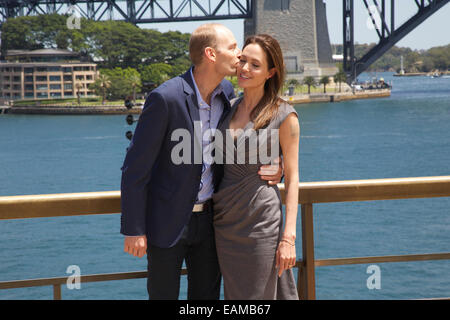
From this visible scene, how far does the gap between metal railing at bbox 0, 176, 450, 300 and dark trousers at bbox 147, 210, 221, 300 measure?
0.04m

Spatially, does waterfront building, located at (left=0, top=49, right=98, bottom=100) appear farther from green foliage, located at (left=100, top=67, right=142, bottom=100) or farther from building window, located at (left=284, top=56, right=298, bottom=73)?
building window, located at (left=284, top=56, right=298, bottom=73)

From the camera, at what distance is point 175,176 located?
1.07 meters

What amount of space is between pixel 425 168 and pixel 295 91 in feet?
70.0

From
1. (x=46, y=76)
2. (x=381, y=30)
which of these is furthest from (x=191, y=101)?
(x=46, y=76)

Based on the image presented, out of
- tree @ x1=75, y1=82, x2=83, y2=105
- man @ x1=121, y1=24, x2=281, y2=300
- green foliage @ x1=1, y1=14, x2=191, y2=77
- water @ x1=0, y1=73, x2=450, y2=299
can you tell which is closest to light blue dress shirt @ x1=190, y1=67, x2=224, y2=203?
man @ x1=121, y1=24, x2=281, y2=300

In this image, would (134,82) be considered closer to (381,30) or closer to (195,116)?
(381,30)

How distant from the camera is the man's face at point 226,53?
1065mm

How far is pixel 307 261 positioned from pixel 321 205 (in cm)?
1432

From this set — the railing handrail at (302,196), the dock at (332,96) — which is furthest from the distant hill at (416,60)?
the railing handrail at (302,196)

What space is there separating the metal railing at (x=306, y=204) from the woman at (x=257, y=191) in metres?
0.11

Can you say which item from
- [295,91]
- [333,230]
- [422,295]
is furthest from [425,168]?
[295,91]
